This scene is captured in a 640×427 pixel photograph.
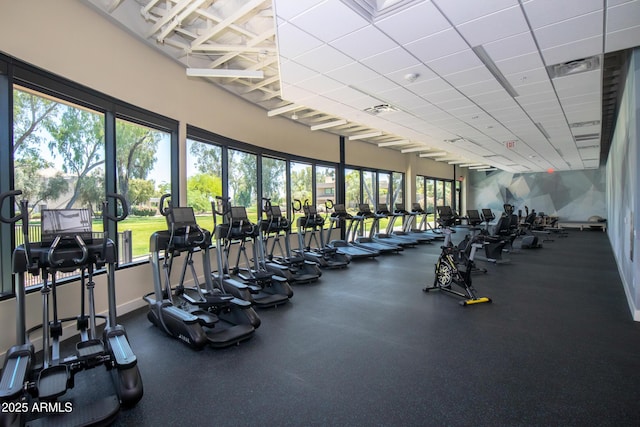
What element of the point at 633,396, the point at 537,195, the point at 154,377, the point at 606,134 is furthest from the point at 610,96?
the point at 537,195

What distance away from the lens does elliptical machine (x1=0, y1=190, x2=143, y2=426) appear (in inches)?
79.3

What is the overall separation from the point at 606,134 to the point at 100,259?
1337 centimetres

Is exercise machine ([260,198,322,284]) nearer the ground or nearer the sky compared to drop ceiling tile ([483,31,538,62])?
nearer the ground

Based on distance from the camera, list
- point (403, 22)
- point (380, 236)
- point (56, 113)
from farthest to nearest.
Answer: point (380, 236), point (56, 113), point (403, 22)

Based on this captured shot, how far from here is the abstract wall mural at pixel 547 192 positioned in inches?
639

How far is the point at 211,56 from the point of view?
549cm

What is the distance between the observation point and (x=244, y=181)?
698cm

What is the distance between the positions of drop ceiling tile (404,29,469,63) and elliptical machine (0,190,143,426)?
384 cm

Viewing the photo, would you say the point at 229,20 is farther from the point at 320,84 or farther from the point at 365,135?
the point at 365,135

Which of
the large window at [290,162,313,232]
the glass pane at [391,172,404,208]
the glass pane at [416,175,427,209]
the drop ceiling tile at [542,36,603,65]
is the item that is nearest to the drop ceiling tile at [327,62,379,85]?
the drop ceiling tile at [542,36,603,65]

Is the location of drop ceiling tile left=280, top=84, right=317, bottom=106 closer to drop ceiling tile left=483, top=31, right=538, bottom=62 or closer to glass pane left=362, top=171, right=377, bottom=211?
drop ceiling tile left=483, top=31, right=538, bottom=62

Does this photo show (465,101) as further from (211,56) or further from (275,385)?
(275,385)

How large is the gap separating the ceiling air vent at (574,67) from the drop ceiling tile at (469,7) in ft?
6.22

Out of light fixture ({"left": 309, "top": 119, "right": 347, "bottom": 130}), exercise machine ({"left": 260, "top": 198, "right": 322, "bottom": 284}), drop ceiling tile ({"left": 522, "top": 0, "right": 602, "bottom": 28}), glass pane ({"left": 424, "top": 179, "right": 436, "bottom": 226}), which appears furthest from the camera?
glass pane ({"left": 424, "top": 179, "right": 436, "bottom": 226})
